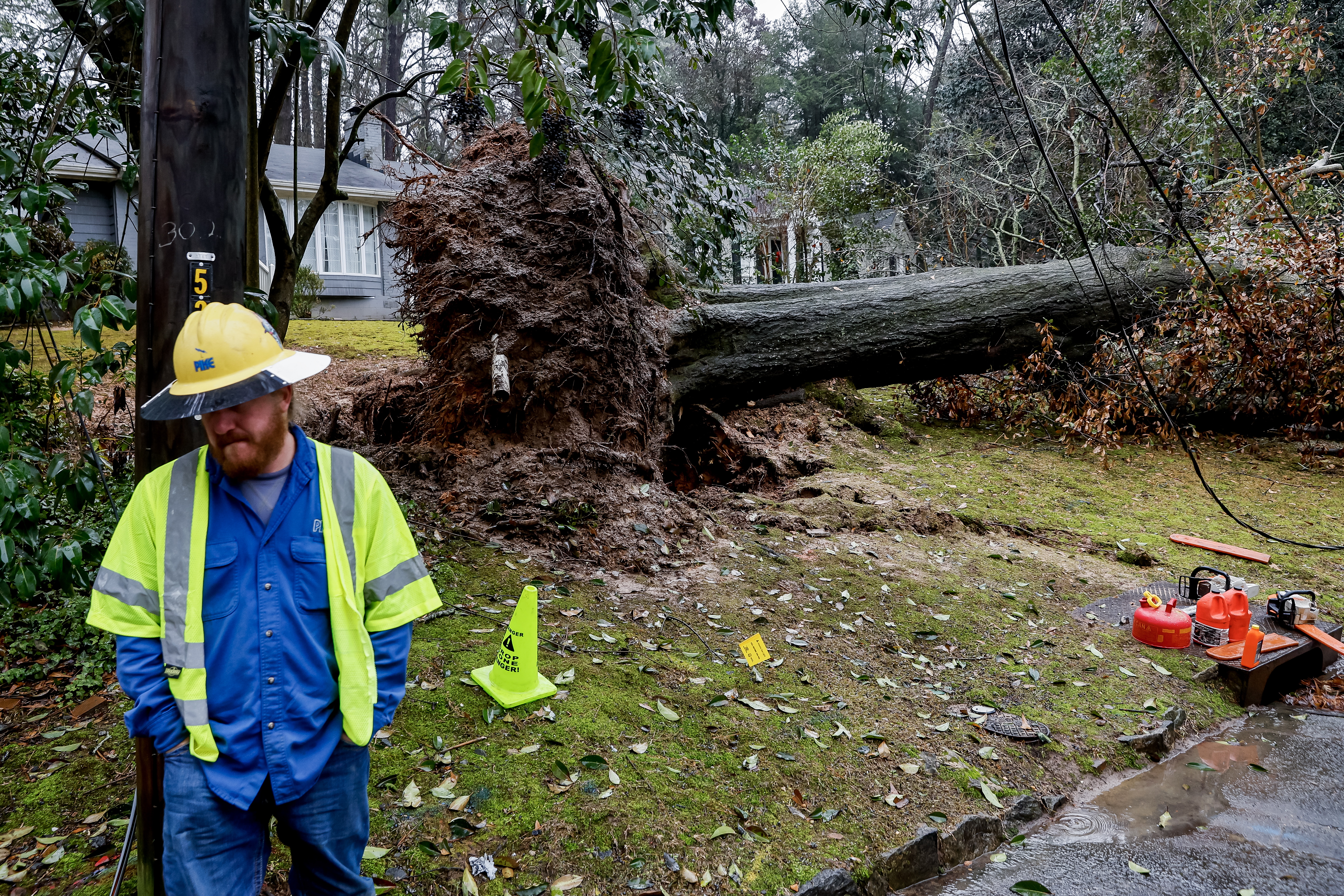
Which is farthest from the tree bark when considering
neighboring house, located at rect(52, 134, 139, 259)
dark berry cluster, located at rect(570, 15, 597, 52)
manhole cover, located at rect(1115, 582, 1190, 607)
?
manhole cover, located at rect(1115, 582, 1190, 607)

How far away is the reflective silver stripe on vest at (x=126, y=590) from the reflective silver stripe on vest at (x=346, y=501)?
0.41 meters

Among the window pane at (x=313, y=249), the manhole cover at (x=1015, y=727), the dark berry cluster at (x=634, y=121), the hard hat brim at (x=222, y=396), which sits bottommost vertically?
the manhole cover at (x=1015, y=727)

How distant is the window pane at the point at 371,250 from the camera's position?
71.4 feet

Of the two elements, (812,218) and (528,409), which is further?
(812,218)

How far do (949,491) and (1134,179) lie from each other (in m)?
8.19

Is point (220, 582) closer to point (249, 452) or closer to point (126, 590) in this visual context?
point (126, 590)

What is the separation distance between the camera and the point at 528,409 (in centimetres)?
593

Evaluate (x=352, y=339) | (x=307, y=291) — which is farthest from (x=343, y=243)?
(x=352, y=339)

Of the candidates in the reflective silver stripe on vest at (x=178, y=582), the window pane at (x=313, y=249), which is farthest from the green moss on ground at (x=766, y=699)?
the window pane at (x=313, y=249)

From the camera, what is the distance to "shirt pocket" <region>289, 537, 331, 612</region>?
1.95 metres

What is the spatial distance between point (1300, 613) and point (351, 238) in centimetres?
2137

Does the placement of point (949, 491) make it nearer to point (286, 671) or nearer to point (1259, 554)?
point (1259, 554)

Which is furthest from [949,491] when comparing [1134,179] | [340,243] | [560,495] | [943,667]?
[340,243]

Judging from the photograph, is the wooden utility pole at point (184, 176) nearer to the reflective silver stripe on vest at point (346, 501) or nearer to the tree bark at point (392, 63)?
the reflective silver stripe on vest at point (346, 501)
